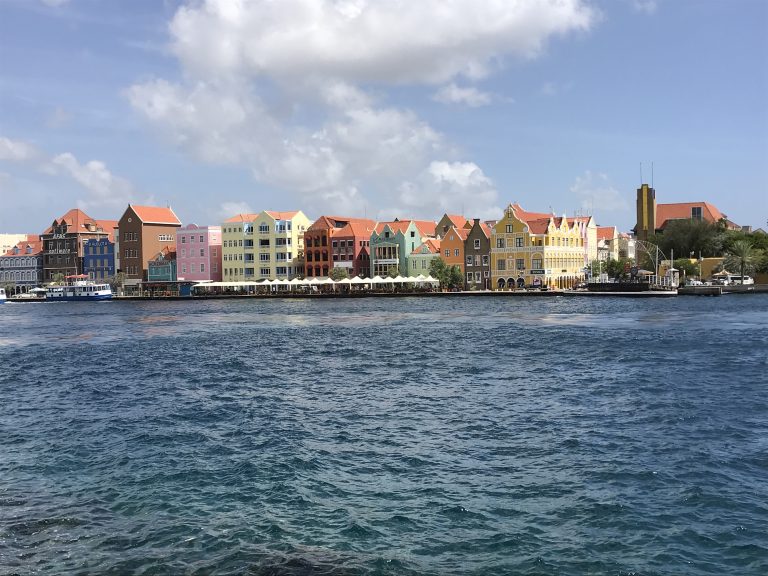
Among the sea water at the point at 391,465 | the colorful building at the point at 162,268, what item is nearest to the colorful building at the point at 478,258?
the colorful building at the point at 162,268

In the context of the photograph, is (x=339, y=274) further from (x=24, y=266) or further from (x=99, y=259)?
(x=24, y=266)

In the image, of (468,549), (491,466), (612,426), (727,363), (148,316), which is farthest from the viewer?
(148,316)

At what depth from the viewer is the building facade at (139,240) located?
126 metres

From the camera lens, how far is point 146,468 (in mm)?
16344

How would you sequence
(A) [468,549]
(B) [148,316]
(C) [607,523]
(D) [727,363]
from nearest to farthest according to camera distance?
(A) [468,549] < (C) [607,523] < (D) [727,363] < (B) [148,316]

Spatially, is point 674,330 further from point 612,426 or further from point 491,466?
point 491,466

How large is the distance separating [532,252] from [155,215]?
216ft

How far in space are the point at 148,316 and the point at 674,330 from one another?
171 feet

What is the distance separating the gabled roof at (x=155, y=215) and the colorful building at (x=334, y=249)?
27.7 metres

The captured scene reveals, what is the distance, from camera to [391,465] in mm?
16062

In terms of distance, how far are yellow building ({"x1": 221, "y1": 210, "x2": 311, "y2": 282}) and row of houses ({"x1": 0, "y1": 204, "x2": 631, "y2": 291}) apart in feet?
0.53

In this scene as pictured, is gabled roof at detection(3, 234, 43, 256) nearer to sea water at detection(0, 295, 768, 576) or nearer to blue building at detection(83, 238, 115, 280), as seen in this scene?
blue building at detection(83, 238, 115, 280)

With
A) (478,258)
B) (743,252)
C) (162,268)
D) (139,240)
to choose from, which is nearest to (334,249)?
(478,258)

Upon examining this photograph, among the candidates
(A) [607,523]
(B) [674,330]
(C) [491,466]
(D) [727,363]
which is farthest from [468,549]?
(B) [674,330]
